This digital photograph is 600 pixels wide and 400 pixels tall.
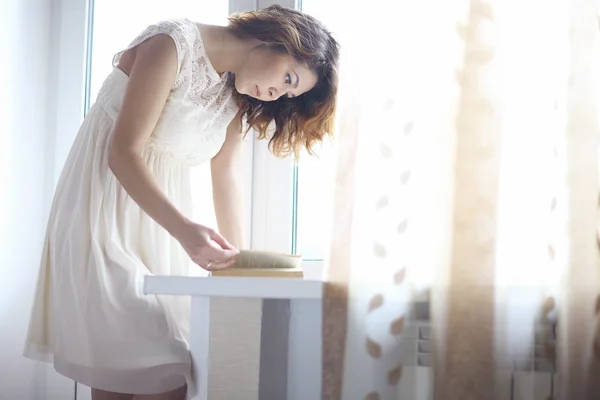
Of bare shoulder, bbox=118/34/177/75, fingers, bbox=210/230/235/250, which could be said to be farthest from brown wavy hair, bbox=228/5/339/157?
fingers, bbox=210/230/235/250

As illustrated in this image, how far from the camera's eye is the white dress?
110 cm

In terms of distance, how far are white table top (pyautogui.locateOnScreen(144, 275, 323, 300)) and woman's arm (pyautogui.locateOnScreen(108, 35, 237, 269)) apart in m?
0.10

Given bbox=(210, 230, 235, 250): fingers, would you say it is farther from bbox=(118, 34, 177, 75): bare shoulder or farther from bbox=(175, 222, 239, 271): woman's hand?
bbox=(118, 34, 177, 75): bare shoulder

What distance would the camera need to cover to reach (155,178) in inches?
51.2

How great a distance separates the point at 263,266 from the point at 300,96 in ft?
1.54

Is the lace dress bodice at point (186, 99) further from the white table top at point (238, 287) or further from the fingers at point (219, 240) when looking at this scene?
the white table top at point (238, 287)

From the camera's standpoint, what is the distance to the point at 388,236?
102 centimetres

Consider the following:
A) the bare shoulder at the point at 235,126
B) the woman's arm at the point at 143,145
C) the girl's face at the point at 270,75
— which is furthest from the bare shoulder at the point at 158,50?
the bare shoulder at the point at 235,126

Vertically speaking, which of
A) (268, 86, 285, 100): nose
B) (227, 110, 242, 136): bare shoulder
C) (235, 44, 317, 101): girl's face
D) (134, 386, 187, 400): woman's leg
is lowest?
(134, 386, 187, 400): woman's leg

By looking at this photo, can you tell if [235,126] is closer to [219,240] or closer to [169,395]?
[219,240]

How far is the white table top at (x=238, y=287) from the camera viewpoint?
3.21 ft

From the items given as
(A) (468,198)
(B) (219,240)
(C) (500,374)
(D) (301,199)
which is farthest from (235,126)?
(C) (500,374)

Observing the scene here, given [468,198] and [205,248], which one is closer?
[468,198]

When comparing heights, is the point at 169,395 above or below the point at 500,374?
below
